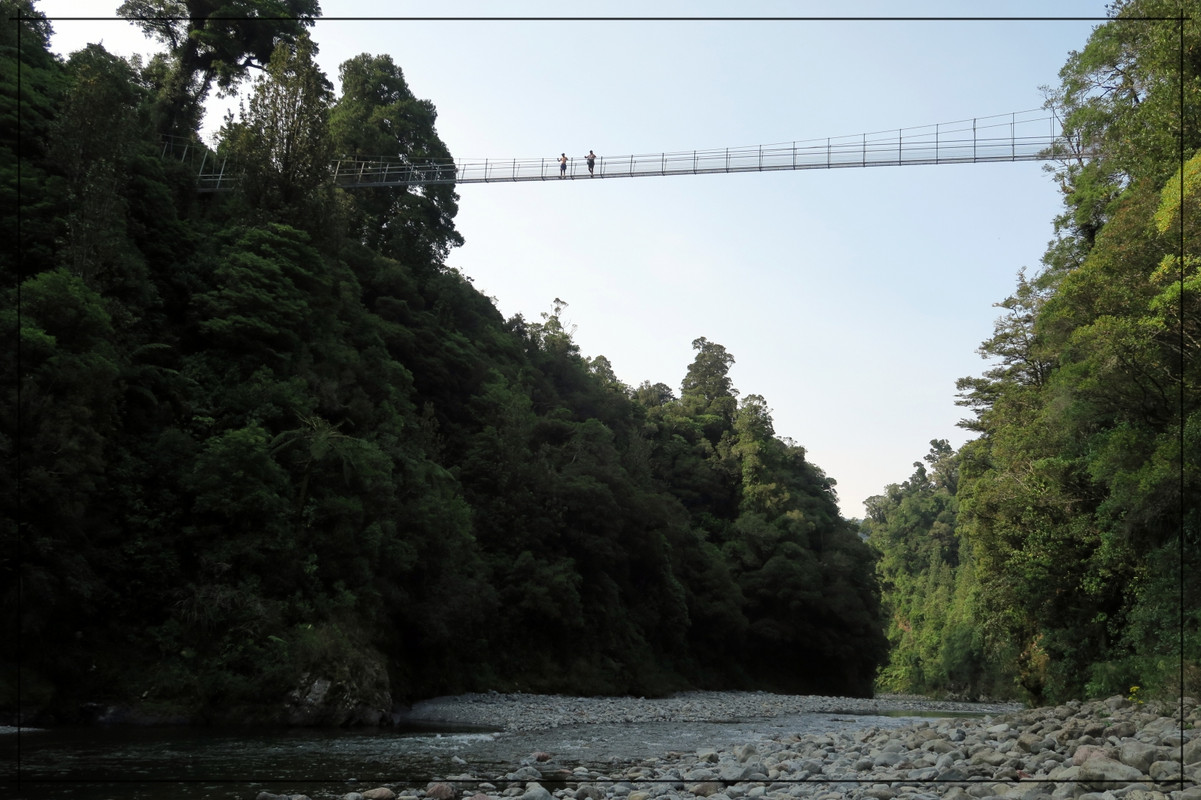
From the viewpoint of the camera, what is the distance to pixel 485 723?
22.0 m

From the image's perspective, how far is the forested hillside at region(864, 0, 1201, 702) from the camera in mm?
16188

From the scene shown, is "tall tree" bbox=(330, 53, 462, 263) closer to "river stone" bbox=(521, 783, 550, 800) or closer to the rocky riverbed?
the rocky riverbed

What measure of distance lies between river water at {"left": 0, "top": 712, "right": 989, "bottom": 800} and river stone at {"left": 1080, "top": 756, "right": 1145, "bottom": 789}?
21.1 ft

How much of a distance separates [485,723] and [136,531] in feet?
31.6

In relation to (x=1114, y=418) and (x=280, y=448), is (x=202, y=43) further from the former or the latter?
(x=1114, y=418)

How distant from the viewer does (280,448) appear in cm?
2395

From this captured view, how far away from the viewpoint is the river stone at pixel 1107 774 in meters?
8.26

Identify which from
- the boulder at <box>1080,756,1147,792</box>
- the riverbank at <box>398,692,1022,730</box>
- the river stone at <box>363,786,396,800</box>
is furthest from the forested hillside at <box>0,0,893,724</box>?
the boulder at <box>1080,756,1147,792</box>

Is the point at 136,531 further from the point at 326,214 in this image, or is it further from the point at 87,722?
the point at 326,214

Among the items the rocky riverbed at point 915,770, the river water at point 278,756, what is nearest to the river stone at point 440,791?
the rocky riverbed at point 915,770

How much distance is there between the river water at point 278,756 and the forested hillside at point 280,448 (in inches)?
86.8

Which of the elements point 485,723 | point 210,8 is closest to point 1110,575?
point 485,723

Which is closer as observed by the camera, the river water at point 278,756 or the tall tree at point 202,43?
the river water at point 278,756

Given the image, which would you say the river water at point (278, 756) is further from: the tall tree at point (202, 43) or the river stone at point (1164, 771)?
the tall tree at point (202, 43)
